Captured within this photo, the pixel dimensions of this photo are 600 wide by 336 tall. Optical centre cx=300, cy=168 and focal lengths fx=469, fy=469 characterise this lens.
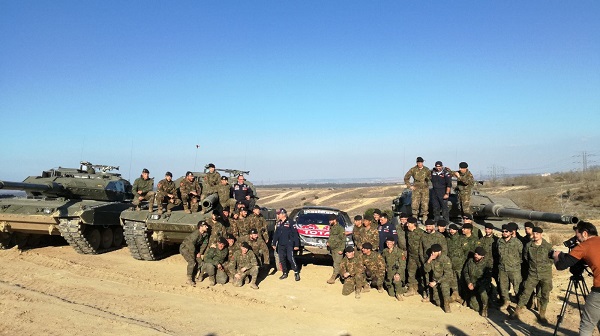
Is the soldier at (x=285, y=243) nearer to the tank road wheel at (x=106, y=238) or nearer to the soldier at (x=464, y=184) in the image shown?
the soldier at (x=464, y=184)

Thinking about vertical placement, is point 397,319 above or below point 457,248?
below

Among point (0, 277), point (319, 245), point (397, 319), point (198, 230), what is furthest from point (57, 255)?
point (397, 319)

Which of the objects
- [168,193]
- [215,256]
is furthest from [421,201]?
[168,193]

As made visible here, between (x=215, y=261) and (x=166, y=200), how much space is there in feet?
10.3

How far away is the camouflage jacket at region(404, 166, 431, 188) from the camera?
1206cm

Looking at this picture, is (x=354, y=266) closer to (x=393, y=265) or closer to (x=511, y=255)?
(x=393, y=265)

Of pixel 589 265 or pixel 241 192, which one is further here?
pixel 241 192

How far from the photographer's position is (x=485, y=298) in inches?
315

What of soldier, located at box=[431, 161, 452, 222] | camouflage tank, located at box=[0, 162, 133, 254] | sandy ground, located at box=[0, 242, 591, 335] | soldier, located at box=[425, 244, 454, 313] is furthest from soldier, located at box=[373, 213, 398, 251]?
camouflage tank, located at box=[0, 162, 133, 254]

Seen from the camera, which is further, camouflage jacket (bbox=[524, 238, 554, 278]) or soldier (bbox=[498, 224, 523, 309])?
soldier (bbox=[498, 224, 523, 309])

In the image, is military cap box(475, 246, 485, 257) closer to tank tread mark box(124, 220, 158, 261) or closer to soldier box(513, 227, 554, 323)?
soldier box(513, 227, 554, 323)

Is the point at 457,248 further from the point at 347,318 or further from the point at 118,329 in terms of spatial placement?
the point at 118,329

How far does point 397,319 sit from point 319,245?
3628mm

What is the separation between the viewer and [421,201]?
481 inches
